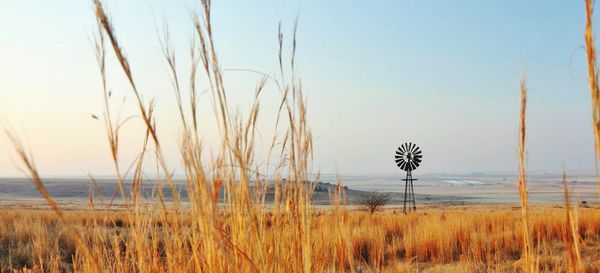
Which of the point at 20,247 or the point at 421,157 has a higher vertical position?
the point at 421,157

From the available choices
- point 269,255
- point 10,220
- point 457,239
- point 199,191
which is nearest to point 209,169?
point 199,191

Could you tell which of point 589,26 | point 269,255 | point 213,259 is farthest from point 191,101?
point 589,26

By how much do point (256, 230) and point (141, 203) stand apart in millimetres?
888

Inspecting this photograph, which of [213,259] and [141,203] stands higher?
[141,203]

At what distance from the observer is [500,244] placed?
205 inches

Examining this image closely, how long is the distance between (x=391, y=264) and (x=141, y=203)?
11.1 feet

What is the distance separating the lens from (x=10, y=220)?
844 cm

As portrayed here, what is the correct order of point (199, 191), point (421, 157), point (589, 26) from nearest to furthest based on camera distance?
point (589, 26)
point (199, 191)
point (421, 157)

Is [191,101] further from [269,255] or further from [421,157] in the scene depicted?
[421,157]

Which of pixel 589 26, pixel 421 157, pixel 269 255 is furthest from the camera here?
pixel 421 157

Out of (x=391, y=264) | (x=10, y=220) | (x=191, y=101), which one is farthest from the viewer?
(x=10, y=220)

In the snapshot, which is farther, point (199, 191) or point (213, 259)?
point (213, 259)

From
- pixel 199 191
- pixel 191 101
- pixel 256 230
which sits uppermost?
pixel 191 101

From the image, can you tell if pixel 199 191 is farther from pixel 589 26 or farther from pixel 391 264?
pixel 391 264
